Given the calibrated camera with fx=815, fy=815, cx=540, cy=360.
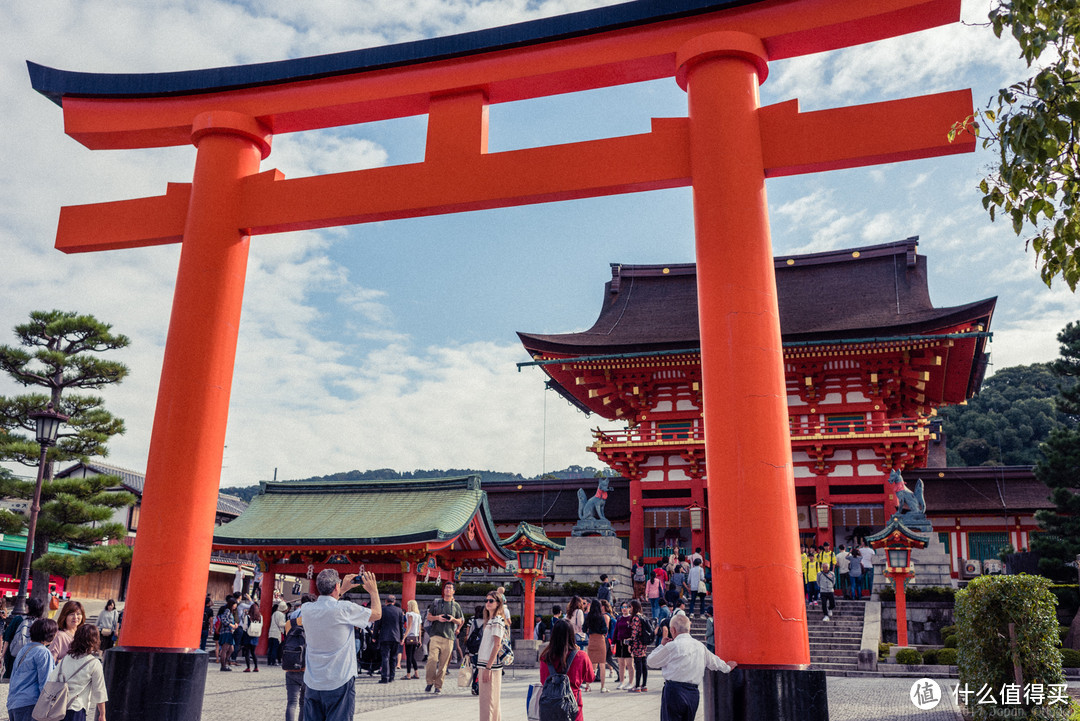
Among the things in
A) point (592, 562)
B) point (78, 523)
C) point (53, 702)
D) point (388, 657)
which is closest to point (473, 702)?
point (388, 657)

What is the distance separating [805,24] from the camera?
268 inches

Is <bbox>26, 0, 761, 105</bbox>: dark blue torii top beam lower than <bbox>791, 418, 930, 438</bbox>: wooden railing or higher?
higher

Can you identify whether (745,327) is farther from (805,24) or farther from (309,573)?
(309,573)

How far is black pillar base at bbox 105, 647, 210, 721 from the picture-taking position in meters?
6.49

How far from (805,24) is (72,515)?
711 inches

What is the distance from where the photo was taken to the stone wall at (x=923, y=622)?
16.4 m

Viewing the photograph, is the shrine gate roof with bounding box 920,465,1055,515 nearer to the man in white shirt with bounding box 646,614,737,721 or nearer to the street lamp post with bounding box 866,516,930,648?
the street lamp post with bounding box 866,516,930,648

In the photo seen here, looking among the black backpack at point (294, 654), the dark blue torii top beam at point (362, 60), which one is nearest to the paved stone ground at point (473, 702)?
the black backpack at point (294, 654)

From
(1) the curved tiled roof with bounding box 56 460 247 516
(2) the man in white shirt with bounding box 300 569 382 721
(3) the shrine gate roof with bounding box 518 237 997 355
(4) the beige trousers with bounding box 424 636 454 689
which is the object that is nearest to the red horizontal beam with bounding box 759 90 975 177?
(2) the man in white shirt with bounding box 300 569 382 721

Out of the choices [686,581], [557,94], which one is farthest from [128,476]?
[557,94]

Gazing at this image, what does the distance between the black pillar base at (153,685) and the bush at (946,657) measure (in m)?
12.1

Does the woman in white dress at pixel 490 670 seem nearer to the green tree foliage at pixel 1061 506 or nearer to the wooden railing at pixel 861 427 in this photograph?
the green tree foliage at pixel 1061 506

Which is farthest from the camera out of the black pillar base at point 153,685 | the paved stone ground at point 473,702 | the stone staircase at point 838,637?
the stone staircase at point 838,637

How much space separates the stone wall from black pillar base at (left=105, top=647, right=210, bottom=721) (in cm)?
1416
